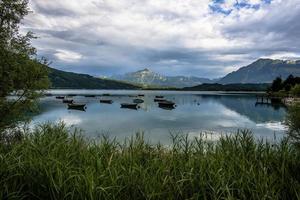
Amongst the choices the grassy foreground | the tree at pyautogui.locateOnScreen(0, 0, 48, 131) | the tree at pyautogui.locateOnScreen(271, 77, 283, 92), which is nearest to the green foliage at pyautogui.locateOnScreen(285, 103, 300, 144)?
the grassy foreground

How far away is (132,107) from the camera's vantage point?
10150cm

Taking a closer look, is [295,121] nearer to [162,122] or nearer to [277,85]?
[162,122]

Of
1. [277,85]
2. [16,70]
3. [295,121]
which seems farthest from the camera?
[277,85]

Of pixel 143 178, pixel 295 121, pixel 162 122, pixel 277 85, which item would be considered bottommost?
pixel 162 122

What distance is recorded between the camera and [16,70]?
59.0 feet

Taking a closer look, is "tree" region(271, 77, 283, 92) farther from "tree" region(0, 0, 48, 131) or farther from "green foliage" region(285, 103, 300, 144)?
"tree" region(0, 0, 48, 131)

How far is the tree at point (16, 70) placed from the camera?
1767 cm

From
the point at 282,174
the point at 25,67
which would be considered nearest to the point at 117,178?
the point at 282,174

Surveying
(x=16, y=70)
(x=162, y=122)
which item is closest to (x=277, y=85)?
(x=162, y=122)

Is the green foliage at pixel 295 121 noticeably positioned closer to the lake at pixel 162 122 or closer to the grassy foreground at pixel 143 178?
the lake at pixel 162 122

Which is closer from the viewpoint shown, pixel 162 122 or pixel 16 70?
pixel 16 70

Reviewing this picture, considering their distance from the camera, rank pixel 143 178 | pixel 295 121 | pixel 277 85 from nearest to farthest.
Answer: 1. pixel 143 178
2. pixel 295 121
3. pixel 277 85

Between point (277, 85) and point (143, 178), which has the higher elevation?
point (277, 85)

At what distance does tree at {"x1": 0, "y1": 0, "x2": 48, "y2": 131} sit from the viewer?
17.7m
